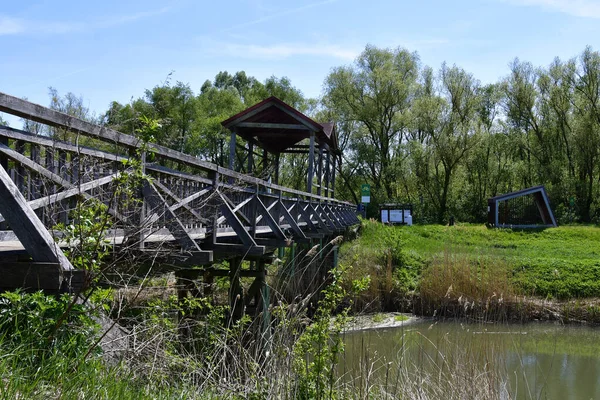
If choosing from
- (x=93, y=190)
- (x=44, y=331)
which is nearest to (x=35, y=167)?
(x=93, y=190)

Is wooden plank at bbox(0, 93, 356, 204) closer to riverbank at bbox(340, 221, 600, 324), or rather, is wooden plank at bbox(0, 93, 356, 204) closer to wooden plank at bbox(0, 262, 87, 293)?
wooden plank at bbox(0, 262, 87, 293)

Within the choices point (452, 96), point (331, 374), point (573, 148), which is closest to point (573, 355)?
point (331, 374)

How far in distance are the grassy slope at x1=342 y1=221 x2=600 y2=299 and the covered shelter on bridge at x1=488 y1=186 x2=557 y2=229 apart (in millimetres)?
2265

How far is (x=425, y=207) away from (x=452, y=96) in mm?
8031

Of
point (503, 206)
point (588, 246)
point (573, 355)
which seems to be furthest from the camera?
point (503, 206)

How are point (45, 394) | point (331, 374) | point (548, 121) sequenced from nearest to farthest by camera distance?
point (45, 394), point (331, 374), point (548, 121)

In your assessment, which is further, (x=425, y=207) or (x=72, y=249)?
(x=425, y=207)

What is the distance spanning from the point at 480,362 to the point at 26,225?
514 cm

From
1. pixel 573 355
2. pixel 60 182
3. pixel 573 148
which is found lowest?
pixel 573 355

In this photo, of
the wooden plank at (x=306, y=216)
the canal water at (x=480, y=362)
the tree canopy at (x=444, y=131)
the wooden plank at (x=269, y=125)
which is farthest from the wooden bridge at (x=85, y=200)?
the tree canopy at (x=444, y=131)

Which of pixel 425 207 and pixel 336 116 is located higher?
pixel 336 116

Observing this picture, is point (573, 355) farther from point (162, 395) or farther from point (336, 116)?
point (336, 116)

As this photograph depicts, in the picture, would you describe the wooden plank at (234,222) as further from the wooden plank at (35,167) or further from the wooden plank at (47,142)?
the wooden plank at (35,167)

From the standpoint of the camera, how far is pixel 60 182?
3.95 meters
